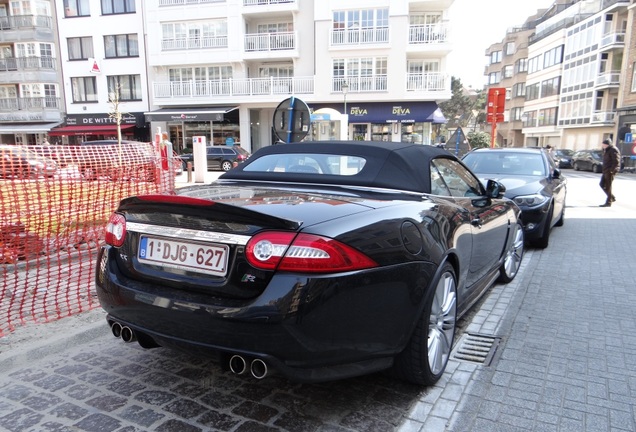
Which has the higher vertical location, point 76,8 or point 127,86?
point 76,8

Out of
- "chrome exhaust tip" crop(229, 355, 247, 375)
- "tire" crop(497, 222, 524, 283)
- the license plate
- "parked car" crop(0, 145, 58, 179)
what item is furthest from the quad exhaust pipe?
"tire" crop(497, 222, 524, 283)

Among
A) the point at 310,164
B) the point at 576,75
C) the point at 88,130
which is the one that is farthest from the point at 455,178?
the point at 576,75

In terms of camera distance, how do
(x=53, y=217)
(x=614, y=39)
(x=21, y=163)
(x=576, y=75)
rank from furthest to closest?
1. (x=576, y=75)
2. (x=614, y=39)
3. (x=53, y=217)
4. (x=21, y=163)

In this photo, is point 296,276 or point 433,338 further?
point 433,338

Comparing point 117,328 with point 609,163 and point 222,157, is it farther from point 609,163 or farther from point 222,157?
point 222,157

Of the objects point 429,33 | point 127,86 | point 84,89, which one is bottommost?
point 84,89

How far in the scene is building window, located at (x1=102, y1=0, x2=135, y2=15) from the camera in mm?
Result: 33969

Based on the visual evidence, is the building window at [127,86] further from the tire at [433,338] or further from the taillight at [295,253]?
Result: the taillight at [295,253]

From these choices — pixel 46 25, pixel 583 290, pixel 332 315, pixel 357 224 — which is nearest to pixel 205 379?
pixel 332 315

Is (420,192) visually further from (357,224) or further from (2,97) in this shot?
(2,97)

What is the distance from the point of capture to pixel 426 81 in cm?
2992

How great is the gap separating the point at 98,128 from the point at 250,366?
36.9 metres

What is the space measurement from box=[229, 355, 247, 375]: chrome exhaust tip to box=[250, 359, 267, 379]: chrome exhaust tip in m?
0.04

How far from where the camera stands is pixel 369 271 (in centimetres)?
233
